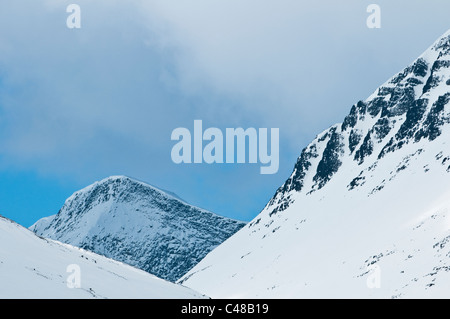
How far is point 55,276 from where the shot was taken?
27.7 meters

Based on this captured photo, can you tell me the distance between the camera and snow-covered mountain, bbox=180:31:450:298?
97438 millimetres

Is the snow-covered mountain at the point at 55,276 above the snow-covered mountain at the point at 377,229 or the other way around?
the other way around

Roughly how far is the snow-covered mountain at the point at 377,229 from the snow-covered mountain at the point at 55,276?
48469mm

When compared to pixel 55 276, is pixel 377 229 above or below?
above

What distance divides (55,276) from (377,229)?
108613 mm

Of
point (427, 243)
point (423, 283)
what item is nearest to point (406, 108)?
point (427, 243)

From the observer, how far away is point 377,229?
129m

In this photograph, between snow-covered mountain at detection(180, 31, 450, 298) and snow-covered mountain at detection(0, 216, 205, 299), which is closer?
snow-covered mountain at detection(0, 216, 205, 299)

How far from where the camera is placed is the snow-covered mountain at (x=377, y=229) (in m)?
97.4

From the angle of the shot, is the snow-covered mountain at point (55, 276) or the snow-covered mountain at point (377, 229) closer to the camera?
the snow-covered mountain at point (55, 276)

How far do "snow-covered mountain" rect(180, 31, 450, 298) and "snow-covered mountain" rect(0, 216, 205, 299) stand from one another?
159ft

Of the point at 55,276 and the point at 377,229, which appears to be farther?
the point at 377,229
